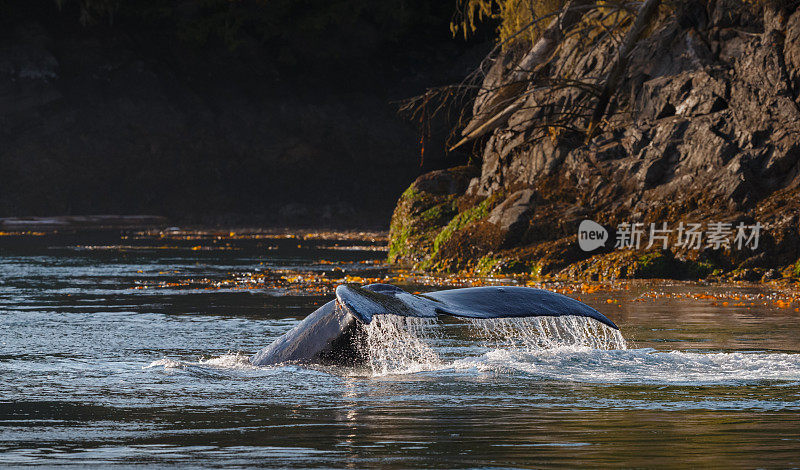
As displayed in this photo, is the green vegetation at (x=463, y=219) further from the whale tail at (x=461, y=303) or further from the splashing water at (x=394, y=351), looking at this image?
the whale tail at (x=461, y=303)

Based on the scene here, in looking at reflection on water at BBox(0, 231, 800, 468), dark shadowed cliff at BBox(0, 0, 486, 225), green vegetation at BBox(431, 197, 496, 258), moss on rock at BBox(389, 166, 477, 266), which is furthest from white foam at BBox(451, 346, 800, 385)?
dark shadowed cliff at BBox(0, 0, 486, 225)

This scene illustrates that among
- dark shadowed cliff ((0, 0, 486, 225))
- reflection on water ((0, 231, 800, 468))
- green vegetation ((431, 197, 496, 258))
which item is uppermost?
dark shadowed cliff ((0, 0, 486, 225))

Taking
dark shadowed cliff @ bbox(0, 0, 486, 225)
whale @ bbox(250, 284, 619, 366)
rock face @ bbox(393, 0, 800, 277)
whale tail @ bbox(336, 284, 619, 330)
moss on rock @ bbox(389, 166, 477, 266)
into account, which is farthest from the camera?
dark shadowed cliff @ bbox(0, 0, 486, 225)

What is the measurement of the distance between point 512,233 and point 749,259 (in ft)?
15.1

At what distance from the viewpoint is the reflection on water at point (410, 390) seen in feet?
19.0

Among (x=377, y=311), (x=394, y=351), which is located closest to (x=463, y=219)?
(x=394, y=351)

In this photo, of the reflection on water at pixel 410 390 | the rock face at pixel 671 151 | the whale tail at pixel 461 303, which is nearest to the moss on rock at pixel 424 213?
the rock face at pixel 671 151

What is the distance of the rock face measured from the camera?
18.3 metres

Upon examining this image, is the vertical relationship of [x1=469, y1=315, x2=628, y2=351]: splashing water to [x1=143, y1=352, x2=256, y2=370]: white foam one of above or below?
above

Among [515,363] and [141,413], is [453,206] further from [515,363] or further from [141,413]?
[141,413]

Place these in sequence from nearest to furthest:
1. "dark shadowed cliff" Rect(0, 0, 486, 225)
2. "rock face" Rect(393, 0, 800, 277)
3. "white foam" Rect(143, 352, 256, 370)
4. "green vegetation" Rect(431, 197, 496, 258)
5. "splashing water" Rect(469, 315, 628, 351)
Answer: "white foam" Rect(143, 352, 256, 370), "splashing water" Rect(469, 315, 628, 351), "rock face" Rect(393, 0, 800, 277), "green vegetation" Rect(431, 197, 496, 258), "dark shadowed cliff" Rect(0, 0, 486, 225)

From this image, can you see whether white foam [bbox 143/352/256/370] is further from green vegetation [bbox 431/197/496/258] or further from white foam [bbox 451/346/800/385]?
green vegetation [bbox 431/197/496/258]

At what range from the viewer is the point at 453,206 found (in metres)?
24.5

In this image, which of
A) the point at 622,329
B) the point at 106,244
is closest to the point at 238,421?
the point at 622,329
